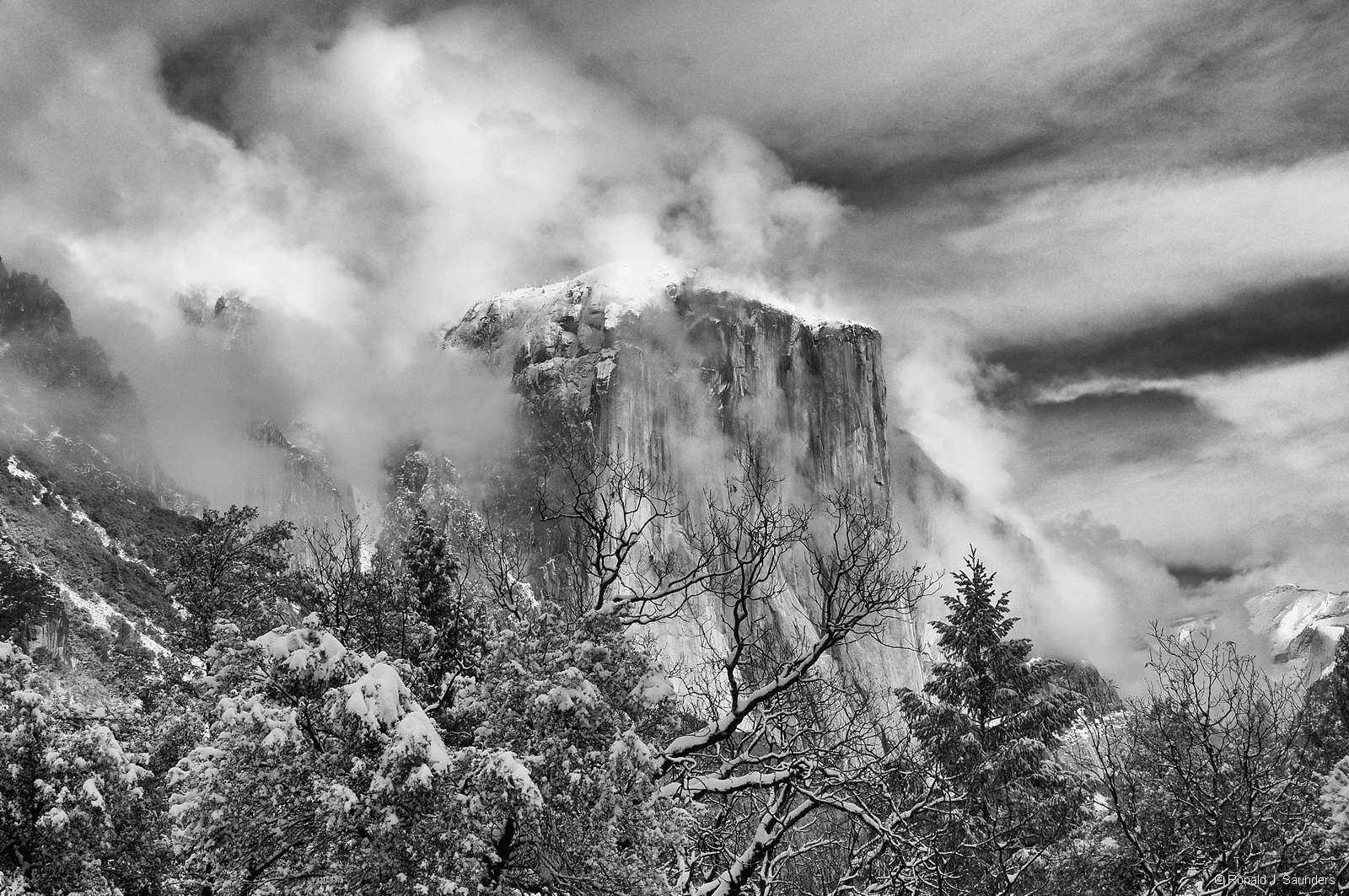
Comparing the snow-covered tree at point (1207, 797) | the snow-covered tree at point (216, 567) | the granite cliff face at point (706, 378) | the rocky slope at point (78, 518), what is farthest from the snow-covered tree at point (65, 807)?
the granite cliff face at point (706, 378)

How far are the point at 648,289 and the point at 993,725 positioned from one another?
136 meters

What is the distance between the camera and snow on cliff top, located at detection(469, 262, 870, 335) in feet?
492

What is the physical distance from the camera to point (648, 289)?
5999 inches

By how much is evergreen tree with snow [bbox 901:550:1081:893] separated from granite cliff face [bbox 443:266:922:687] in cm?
10934

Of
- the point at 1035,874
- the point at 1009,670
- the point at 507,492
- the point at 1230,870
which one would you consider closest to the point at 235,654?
the point at 1230,870

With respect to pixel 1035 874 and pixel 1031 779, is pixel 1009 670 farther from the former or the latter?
pixel 1035 874

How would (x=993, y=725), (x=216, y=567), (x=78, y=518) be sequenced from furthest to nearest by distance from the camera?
1. (x=78, y=518)
2. (x=216, y=567)
3. (x=993, y=725)

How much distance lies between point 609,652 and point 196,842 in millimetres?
4763

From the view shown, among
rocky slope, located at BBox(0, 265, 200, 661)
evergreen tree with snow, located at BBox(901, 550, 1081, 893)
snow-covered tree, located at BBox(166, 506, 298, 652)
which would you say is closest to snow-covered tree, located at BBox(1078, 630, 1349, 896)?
evergreen tree with snow, located at BBox(901, 550, 1081, 893)

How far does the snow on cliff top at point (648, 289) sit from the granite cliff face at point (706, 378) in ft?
0.91

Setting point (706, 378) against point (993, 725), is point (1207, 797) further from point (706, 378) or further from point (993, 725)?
point (706, 378)

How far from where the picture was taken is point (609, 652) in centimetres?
1065

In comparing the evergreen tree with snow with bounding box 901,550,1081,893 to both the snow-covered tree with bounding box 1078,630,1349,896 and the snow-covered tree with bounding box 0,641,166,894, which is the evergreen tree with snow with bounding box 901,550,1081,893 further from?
the snow-covered tree with bounding box 0,641,166,894

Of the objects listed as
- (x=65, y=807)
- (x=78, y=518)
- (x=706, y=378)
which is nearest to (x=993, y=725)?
(x=65, y=807)
